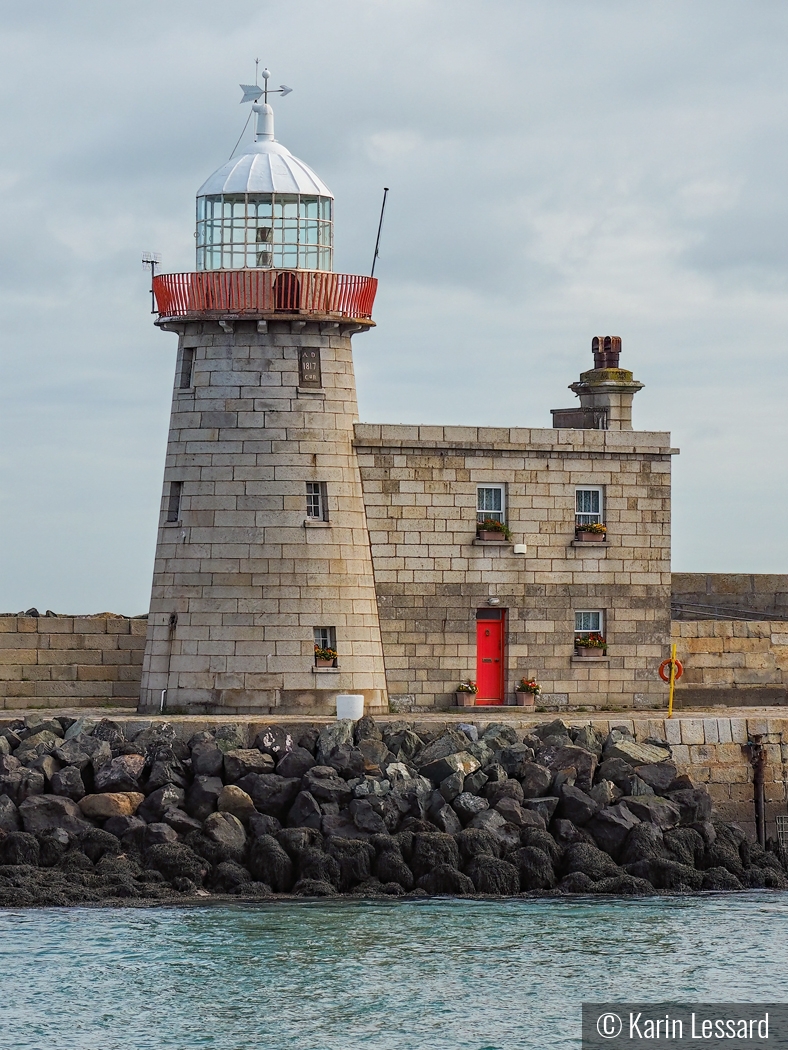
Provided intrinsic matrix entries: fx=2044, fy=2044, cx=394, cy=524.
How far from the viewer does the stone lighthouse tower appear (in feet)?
90.3

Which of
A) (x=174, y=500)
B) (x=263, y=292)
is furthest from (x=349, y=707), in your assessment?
(x=263, y=292)

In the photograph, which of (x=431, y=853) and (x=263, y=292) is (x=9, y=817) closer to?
(x=431, y=853)

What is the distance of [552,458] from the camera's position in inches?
1155

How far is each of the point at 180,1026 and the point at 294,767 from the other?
628 cm

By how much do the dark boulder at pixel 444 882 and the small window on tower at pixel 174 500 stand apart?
729 centimetres

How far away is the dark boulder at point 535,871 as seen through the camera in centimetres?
2353

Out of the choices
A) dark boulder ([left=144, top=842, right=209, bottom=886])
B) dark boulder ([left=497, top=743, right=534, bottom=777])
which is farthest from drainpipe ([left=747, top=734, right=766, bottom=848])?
dark boulder ([left=144, top=842, right=209, bottom=886])

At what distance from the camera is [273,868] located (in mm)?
23062

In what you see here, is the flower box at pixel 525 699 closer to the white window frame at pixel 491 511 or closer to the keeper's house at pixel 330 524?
the keeper's house at pixel 330 524

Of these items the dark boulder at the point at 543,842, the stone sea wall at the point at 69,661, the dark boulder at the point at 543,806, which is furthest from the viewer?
the stone sea wall at the point at 69,661

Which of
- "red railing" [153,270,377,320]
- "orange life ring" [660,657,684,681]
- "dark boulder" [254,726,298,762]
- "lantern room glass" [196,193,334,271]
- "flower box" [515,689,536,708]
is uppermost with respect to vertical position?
"lantern room glass" [196,193,334,271]

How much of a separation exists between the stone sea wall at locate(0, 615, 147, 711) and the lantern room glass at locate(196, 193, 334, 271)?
5.37 m

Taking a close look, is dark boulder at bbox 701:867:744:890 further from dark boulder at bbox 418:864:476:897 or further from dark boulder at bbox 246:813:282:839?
dark boulder at bbox 246:813:282:839

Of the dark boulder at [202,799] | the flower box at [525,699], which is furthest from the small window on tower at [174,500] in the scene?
the flower box at [525,699]
